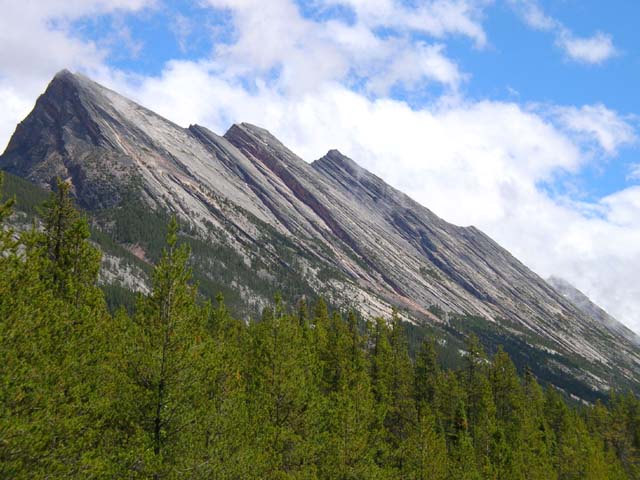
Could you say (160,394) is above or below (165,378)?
below

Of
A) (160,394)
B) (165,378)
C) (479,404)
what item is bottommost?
(160,394)

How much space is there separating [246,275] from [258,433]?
6070 inches

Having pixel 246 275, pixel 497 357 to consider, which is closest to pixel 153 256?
pixel 246 275

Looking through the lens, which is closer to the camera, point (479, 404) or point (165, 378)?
point (165, 378)

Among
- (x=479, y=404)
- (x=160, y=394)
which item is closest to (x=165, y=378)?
(x=160, y=394)

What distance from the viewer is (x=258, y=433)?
23.9 meters

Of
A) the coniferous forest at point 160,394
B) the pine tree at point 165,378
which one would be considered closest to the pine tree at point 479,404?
the coniferous forest at point 160,394

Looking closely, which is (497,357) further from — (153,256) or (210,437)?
(153,256)

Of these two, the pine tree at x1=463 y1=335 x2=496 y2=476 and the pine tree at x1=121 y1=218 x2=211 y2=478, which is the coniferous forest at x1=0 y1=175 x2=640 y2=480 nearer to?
the pine tree at x1=121 y1=218 x2=211 y2=478

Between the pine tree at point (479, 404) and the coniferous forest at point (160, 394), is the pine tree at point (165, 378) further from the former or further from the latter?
the pine tree at point (479, 404)

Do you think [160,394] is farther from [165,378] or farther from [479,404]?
[479,404]

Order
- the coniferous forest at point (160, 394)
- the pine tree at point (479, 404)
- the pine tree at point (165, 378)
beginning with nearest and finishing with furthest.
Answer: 1. the coniferous forest at point (160, 394)
2. the pine tree at point (165, 378)
3. the pine tree at point (479, 404)

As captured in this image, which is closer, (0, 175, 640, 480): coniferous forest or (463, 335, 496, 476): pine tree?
(0, 175, 640, 480): coniferous forest

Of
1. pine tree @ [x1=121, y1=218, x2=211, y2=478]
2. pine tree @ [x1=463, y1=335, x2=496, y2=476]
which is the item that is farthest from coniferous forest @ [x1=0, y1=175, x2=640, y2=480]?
pine tree @ [x1=463, y1=335, x2=496, y2=476]
